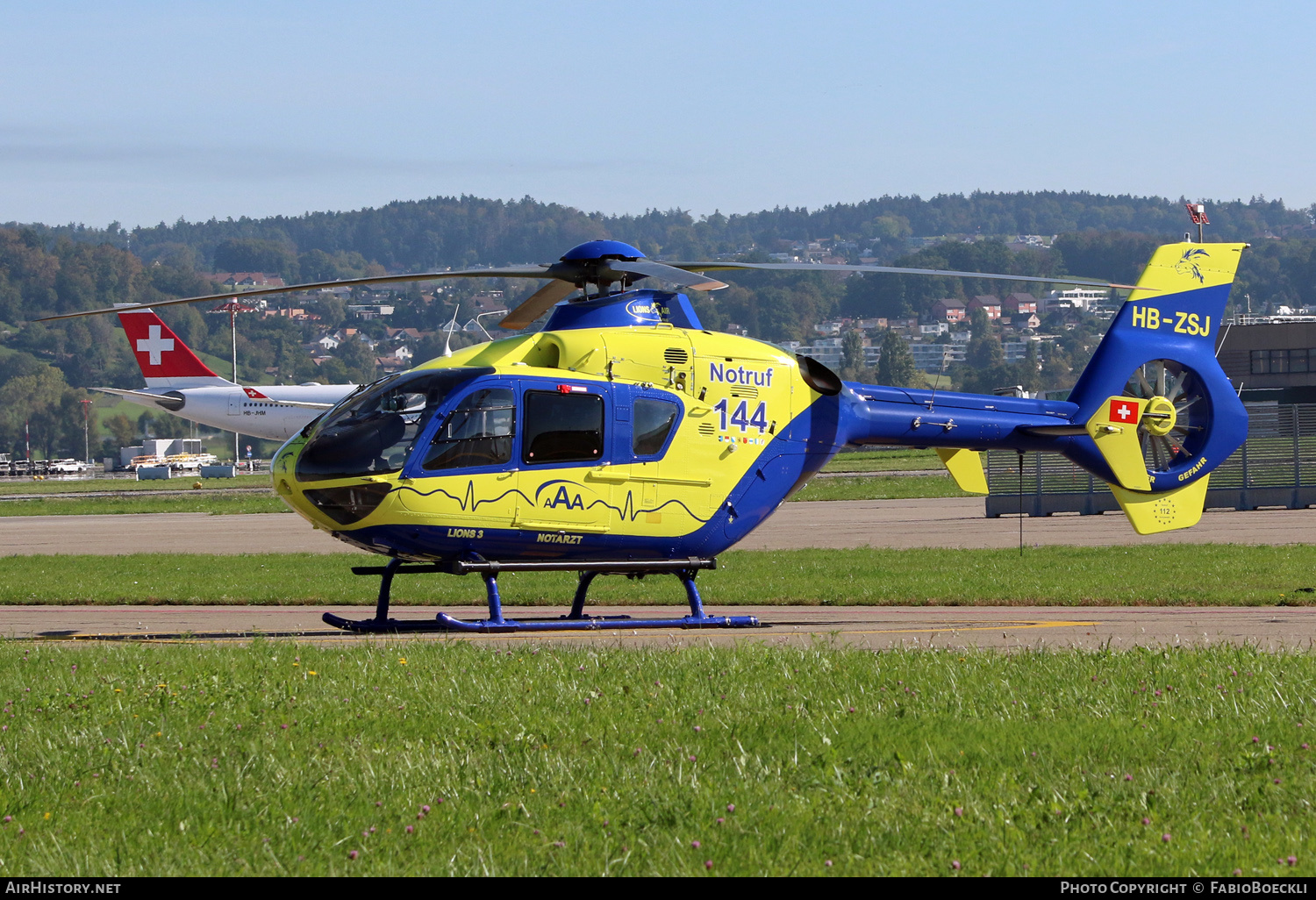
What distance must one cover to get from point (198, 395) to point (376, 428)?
5949cm

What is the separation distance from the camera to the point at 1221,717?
25.1 ft

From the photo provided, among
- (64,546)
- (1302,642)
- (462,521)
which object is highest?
(462,521)

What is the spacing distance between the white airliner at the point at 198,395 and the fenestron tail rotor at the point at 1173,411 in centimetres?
5531

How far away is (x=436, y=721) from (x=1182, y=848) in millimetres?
4259

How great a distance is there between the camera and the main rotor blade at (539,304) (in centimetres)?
1466

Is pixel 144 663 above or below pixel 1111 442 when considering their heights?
below

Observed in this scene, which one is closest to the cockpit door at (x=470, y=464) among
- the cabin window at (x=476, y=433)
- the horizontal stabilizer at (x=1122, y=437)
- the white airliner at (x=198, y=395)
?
the cabin window at (x=476, y=433)

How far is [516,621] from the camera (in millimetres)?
13680

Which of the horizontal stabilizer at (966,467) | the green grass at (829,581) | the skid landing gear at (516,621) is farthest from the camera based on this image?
the green grass at (829,581)

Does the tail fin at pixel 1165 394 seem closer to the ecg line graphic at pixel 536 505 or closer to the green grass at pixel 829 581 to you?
the green grass at pixel 829 581

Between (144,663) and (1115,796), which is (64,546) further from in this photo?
(1115,796)

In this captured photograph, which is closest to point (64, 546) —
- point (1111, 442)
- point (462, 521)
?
point (462, 521)

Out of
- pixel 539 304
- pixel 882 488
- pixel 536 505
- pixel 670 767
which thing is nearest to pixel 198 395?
pixel 882 488

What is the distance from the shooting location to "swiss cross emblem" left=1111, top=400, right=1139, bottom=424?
17.0 meters
